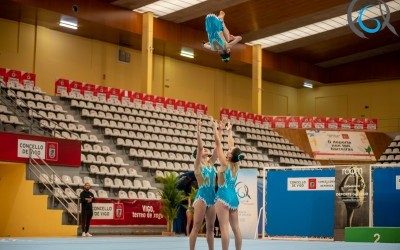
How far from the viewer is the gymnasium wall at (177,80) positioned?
3045cm

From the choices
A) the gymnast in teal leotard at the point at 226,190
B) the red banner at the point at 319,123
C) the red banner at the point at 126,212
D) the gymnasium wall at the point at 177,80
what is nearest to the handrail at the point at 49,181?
the red banner at the point at 126,212

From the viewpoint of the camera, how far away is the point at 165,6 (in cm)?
3066

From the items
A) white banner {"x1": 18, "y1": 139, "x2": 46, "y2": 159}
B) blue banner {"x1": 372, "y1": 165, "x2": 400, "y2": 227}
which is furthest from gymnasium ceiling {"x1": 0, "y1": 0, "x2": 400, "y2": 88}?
blue banner {"x1": 372, "y1": 165, "x2": 400, "y2": 227}

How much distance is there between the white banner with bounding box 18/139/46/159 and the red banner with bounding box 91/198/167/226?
2.29 m

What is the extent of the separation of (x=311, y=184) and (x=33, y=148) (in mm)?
8569

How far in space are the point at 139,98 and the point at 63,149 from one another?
30.0ft

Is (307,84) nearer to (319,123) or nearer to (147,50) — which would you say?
(319,123)

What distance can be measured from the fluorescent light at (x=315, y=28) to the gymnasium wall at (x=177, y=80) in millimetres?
4300

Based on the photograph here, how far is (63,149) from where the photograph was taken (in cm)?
2123

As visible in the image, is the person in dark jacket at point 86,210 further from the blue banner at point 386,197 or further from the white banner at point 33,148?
the blue banner at point 386,197

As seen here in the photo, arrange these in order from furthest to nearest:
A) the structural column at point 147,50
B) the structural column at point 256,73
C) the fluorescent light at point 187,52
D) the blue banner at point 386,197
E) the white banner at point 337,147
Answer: the structural column at point 256,73, the white banner at point 337,147, the fluorescent light at point 187,52, the structural column at point 147,50, the blue banner at point 386,197

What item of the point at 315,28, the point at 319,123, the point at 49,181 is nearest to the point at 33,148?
the point at 49,181

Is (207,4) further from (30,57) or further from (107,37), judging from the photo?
(30,57)

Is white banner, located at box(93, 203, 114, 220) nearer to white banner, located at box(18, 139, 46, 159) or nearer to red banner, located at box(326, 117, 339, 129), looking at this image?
white banner, located at box(18, 139, 46, 159)
